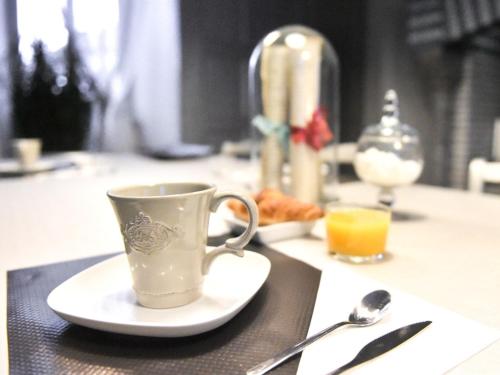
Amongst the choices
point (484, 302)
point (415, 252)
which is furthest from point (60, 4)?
point (484, 302)

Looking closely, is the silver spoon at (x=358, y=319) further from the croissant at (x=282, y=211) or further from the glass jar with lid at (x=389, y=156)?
the glass jar with lid at (x=389, y=156)

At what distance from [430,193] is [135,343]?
990 millimetres

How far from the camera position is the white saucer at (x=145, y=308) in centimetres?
38

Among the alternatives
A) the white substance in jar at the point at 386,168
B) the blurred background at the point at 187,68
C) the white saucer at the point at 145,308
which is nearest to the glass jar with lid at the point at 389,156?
the white substance in jar at the point at 386,168

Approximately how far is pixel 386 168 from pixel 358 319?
464mm

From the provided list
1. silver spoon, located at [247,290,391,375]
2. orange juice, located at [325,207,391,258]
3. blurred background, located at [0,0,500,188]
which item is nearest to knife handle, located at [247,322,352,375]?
silver spoon, located at [247,290,391,375]

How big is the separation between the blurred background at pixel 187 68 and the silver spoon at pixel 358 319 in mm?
1875

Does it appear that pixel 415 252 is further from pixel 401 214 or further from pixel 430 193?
pixel 430 193

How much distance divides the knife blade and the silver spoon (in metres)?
0.03

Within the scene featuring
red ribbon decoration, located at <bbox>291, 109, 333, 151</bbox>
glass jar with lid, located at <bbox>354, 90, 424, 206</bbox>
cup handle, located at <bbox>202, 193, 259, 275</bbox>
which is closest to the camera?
cup handle, located at <bbox>202, 193, 259, 275</bbox>

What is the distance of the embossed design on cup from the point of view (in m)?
0.44

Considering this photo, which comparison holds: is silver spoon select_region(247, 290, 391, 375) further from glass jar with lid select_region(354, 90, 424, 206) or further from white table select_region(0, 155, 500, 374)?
glass jar with lid select_region(354, 90, 424, 206)

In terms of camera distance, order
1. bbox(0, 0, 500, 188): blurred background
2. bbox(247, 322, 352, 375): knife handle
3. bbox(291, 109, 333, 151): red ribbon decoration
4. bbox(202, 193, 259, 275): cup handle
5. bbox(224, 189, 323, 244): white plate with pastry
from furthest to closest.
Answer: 1. bbox(0, 0, 500, 188): blurred background
2. bbox(291, 109, 333, 151): red ribbon decoration
3. bbox(224, 189, 323, 244): white plate with pastry
4. bbox(202, 193, 259, 275): cup handle
5. bbox(247, 322, 352, 375): knife handle

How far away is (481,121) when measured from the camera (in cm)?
303
